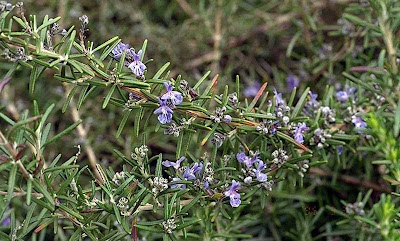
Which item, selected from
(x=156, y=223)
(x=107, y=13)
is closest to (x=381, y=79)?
(x=156, y=223)

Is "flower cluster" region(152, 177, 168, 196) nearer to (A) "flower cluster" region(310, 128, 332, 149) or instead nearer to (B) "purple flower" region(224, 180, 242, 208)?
(B) "purple flower" region(224, 180, 242, 208)

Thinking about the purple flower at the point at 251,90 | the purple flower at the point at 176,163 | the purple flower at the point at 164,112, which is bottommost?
the purple flower at the point at 251,90

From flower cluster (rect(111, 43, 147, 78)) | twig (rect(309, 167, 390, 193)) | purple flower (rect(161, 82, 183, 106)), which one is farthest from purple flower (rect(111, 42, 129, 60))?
twig (rect(309, 167, 390, 193))

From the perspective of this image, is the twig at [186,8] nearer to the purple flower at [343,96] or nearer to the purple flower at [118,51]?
the purple flower at [343,96]

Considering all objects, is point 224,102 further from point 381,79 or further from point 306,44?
point 306,44

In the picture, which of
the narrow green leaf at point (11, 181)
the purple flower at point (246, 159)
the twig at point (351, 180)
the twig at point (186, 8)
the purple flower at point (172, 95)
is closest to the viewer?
the narrow green leaf at point (11, 181)

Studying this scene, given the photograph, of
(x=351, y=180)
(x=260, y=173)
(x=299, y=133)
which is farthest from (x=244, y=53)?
(x=260, y=173)

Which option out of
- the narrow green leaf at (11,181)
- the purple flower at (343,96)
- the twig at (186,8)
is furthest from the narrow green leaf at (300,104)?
the twig at (186,8)

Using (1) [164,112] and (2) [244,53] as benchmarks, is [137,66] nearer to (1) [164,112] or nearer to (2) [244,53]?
(1) [164,112]
